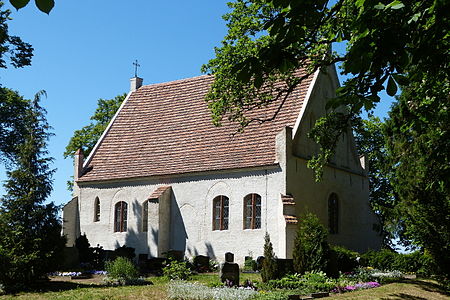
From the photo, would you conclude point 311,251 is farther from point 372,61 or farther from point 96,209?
point 96,209

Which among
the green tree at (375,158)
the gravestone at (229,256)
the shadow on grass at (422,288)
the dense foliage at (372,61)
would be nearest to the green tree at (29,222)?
the dense foliage at (372,61)

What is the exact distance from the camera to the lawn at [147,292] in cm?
1591

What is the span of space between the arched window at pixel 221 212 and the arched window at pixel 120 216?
6.27 meters

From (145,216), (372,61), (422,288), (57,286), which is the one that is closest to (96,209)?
(145,216)

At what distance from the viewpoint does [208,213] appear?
27297 millimetres

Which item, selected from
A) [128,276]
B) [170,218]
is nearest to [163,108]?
[170,218]

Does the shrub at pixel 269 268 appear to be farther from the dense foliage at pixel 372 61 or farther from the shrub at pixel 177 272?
the dense foliage at pixel 372 61

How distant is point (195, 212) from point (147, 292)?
465 inches

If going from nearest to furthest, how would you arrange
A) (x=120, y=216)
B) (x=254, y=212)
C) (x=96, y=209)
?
(x=254, y=212), (x=120, y=216), (x=96, y=209)

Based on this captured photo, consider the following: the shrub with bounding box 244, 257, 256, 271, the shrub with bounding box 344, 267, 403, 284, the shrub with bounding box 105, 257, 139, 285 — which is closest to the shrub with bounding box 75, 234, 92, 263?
the shrub with bounding box 105, 257, 139, 285

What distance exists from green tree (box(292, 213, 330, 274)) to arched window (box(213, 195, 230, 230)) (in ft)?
22.1

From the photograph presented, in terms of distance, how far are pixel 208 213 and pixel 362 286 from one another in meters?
10.8

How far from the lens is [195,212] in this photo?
91.2ft

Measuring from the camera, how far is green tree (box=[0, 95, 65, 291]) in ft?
58.9
